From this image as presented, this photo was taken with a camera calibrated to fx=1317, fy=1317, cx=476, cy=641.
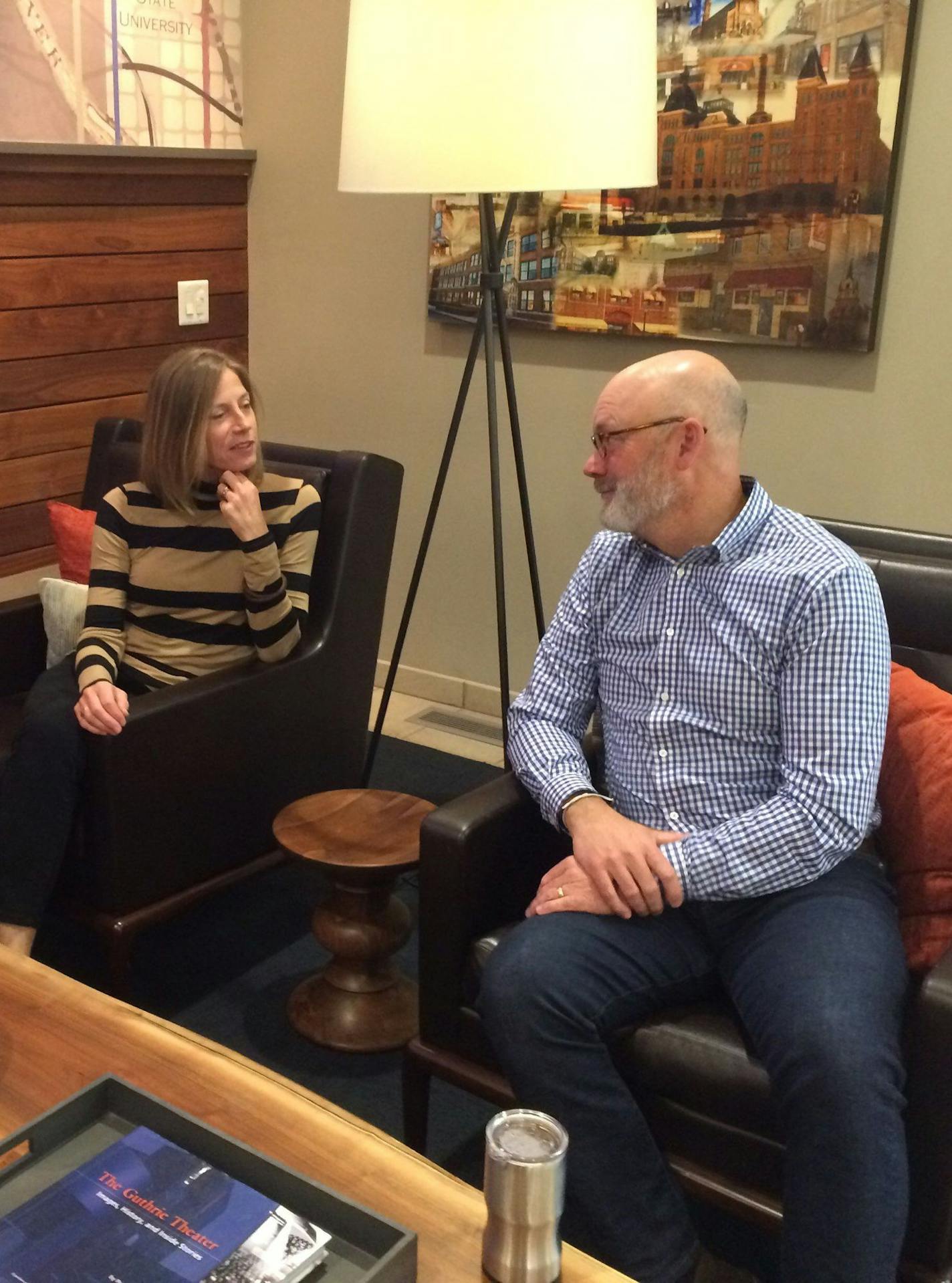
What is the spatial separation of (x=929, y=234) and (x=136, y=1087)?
2.30 meters

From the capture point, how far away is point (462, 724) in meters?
3.62

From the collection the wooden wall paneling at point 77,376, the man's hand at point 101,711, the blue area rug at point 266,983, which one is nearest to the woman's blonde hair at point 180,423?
the man's hand at point 101,711

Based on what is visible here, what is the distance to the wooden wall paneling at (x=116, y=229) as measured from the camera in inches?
123

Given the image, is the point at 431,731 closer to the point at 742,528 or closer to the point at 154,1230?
the point at 742,528

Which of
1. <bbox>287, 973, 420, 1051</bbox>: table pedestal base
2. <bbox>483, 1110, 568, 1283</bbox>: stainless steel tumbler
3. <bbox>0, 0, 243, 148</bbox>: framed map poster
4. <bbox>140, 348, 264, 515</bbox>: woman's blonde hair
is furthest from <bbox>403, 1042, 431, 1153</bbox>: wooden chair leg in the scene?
<bbox>0, 0, 243, 148</bbox>: framed map poster

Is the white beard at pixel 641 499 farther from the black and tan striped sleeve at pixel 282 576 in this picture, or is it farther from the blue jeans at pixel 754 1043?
the black and tan striped sleeve at pixel 282 576

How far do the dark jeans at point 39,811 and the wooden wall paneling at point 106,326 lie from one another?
53.1 inches

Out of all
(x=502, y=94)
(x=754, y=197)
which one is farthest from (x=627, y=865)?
(x=754, y=197)

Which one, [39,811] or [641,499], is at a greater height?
[641,499]

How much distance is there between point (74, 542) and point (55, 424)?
759 millimetres

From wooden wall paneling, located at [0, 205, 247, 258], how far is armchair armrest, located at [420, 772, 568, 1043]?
2035 millimetres

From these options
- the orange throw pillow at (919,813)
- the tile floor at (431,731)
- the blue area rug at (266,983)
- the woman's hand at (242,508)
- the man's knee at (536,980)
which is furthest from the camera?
the tile floor at (431,731)

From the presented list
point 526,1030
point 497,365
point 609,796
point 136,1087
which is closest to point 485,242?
point 497,365

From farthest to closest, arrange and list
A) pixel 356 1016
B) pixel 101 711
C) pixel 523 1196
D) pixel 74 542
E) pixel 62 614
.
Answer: pixel 74 542
pixel 62 614
pixel 356 1016
pixel 101 711
pixel 523 1196
